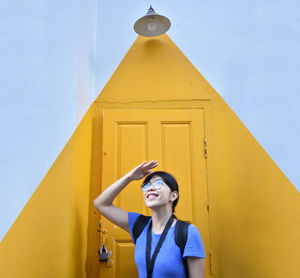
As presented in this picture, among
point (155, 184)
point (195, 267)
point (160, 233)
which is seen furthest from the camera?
point (155, 184)

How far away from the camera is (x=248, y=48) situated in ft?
8.53

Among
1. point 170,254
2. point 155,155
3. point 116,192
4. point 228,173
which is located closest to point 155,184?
point 116,192

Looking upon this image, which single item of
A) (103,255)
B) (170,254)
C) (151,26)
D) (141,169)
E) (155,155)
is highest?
(151,26)

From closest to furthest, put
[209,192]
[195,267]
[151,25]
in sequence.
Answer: [195,267] → [209,192] → [151,25]

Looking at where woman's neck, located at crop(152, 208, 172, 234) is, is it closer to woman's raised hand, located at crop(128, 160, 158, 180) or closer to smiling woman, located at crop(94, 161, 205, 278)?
smiling woman, located at crop(94, 161, 205, 278)

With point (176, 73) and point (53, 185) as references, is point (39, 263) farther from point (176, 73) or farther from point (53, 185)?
point (176, 73)

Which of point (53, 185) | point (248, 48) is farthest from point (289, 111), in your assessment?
point (53, 185)

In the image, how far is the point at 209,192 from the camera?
2.46 m

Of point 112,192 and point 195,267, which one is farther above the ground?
point 112,192

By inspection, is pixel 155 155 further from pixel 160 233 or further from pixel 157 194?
pixel 160 233

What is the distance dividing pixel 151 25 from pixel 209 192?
1.66m

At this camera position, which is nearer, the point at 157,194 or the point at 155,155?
the point at 157,194

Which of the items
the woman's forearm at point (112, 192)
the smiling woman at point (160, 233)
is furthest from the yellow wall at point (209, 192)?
the smiling woman at point (160, 233)

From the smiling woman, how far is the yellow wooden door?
1.65 ft
